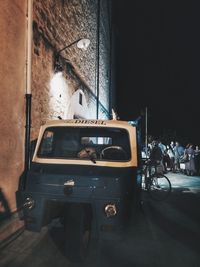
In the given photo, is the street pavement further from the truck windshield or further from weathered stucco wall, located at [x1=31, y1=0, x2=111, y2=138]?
weathered stucco wall, located at [x1=31, y1=0, x2=111, y2=138]

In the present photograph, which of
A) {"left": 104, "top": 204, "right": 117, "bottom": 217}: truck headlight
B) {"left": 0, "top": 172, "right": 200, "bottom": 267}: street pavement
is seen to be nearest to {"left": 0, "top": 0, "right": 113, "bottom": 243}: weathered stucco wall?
{"left": 0, "top": 172, "right": 200, "bottom": 267}: street pavement

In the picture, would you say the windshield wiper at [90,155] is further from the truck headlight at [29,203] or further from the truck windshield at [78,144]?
the truck headlight at [29,203]

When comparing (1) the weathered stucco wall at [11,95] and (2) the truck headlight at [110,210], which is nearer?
(2) the truck headlight at [110,210]

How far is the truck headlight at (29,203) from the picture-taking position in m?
4.74

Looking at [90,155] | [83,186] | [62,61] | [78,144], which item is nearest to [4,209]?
[78,144]

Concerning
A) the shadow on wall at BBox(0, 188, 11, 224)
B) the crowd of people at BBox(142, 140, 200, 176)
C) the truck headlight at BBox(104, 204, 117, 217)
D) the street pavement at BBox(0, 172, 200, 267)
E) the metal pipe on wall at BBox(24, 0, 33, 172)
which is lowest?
the street pavement at BBox(0, 172, 200, 267)

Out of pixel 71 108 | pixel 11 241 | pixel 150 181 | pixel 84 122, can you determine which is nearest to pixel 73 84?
pixel 71 108

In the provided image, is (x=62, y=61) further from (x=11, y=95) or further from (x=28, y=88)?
(x=11, y=95)

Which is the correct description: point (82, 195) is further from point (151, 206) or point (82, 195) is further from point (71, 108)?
point (71, 108)

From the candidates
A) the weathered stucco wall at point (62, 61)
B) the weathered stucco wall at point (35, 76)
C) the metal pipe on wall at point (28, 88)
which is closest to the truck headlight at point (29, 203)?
the weathered stucco wall at point (35, 76)

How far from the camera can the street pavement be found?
4.56m

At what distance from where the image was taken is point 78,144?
5.95m

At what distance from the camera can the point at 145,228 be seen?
6.46 m

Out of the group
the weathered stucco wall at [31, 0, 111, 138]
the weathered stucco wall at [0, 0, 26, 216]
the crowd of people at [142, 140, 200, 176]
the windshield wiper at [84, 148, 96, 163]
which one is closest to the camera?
the windshield wiper at [84, 148, 96, 163]
